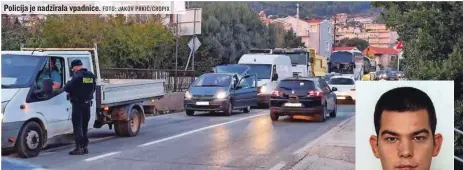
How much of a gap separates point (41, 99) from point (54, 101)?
12.3 inches

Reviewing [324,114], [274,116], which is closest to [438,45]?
[324,114]

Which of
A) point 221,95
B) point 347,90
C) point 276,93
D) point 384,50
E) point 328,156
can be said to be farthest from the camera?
point 221,95

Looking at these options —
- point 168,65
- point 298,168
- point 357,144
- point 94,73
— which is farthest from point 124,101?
point 357,144

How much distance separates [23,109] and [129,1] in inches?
141

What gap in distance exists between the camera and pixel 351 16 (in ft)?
19.4

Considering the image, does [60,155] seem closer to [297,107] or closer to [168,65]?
[168,65]

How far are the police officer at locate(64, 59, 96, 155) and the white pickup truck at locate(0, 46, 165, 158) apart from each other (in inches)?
10.0

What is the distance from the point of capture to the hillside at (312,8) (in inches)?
221

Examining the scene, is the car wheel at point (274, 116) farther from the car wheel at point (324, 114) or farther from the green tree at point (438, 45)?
the green tree at point (438, 45)

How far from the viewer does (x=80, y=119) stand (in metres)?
9.81

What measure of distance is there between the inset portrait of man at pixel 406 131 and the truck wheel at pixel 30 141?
619 centimetres

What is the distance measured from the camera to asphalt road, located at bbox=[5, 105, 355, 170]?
920 cm

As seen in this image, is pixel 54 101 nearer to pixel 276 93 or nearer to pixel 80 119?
pixel 80 119

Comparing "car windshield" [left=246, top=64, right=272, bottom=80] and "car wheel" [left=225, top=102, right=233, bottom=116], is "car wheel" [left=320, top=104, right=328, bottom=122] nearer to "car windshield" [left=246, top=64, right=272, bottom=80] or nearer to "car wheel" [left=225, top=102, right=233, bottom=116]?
"car wheel" [left=225, top=102, right=233, bottom=116]
